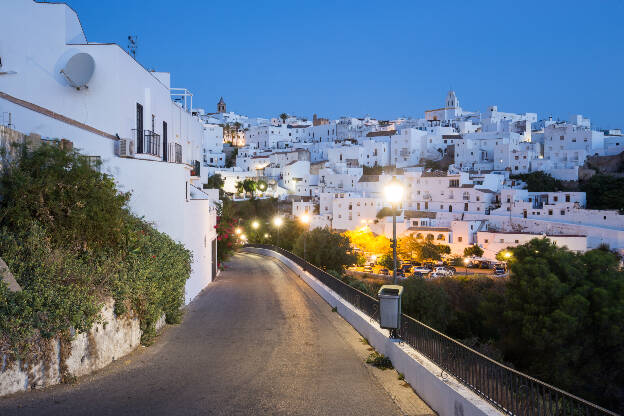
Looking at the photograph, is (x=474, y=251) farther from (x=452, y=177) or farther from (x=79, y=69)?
(x=79, y=69)

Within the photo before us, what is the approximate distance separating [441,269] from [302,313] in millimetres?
37271

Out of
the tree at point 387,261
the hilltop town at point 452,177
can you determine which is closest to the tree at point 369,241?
the hilltop town at point 452,177

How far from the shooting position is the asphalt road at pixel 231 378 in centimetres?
567

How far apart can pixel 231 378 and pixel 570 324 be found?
23.9 metres

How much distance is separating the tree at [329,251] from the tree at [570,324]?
11347 mm

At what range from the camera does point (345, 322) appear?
12.1m

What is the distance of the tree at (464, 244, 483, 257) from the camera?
55.7 metres

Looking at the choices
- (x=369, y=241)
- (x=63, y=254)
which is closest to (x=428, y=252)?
(x=369, y=241)

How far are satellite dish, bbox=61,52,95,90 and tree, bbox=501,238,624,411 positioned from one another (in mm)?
24811

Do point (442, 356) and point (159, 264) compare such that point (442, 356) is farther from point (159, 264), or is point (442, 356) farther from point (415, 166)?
point (415, 166)

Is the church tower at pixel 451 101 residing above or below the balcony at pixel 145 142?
above

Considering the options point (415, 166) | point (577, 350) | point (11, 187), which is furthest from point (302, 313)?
point (415, 166)

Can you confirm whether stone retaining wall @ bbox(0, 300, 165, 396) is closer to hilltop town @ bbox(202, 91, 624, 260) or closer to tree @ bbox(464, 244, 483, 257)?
hilltop town @ bbox(202, 91, 624, 260)

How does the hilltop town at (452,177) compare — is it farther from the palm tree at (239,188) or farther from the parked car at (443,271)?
the parked car at (443,271)
